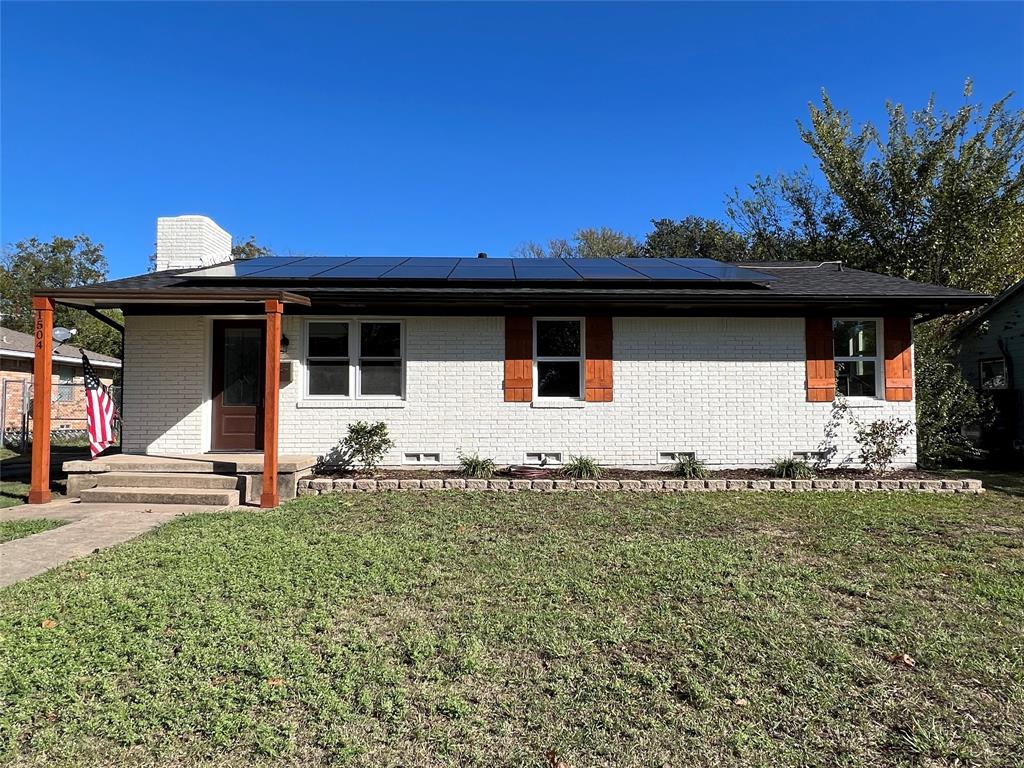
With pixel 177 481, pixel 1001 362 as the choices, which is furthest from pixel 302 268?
pixel 1001 362

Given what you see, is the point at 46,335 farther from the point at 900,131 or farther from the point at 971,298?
the point at 900,131

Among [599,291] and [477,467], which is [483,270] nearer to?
[599,291]

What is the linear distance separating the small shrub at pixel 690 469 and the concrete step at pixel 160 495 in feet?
20.7

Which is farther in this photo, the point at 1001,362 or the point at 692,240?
the point at 692,240

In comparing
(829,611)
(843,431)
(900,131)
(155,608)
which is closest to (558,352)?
(843,431)

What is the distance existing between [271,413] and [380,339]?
2361 mm

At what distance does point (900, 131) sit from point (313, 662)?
811 inches

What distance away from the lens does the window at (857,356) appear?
29.9 feet

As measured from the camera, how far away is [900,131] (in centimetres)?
1653

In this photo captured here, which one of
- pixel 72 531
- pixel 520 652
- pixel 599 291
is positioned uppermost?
pixel 599 291

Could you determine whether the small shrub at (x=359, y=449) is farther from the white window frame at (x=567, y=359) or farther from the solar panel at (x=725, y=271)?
the solar panel at (x=725, y=271)

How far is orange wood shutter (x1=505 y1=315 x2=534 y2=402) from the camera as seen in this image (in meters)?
8.80

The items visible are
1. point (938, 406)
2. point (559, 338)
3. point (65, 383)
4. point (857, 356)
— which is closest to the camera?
point (559, 338)

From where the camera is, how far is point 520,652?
3.09 meters
